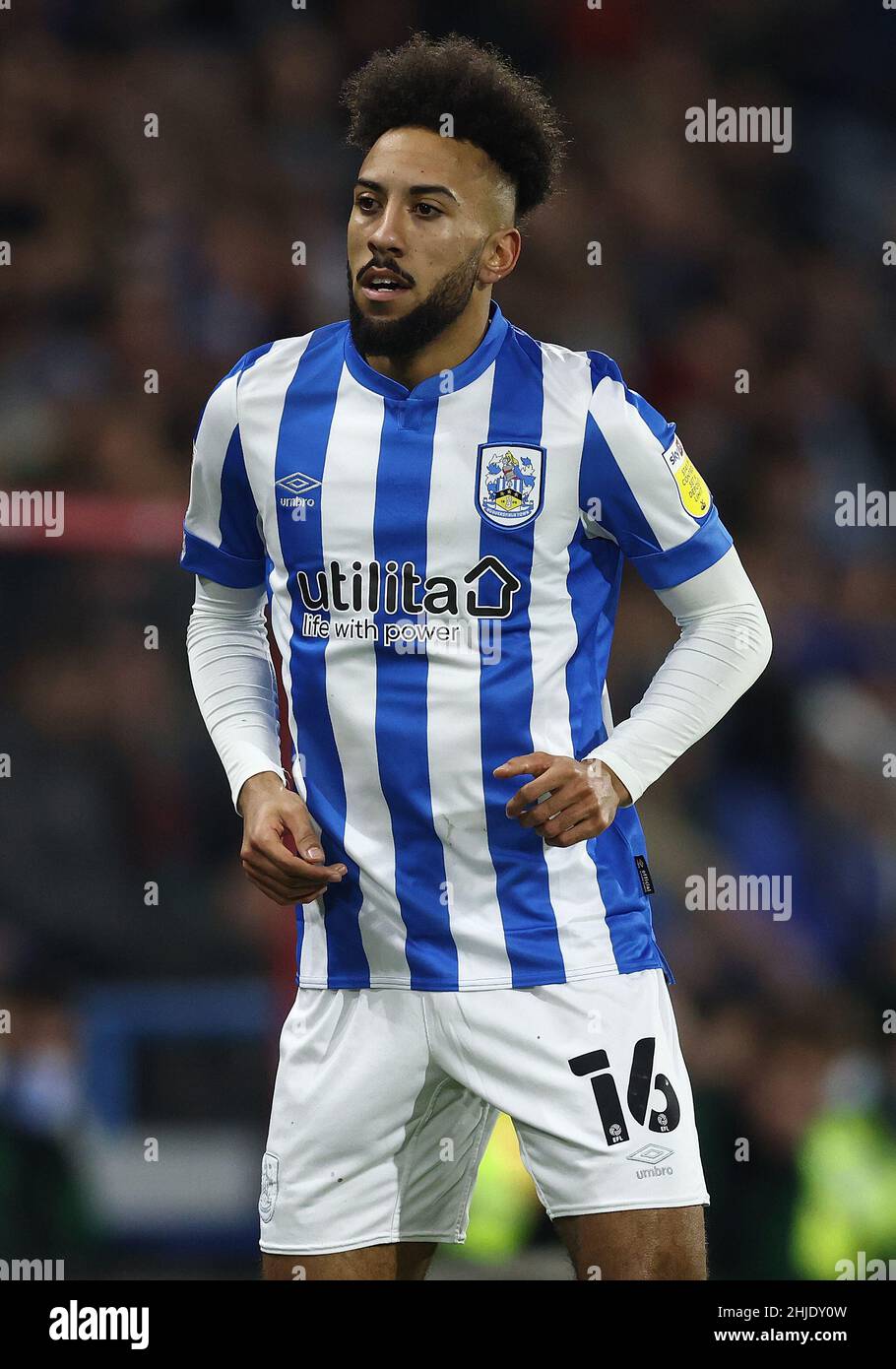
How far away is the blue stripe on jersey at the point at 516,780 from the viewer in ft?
7.18

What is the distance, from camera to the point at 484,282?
2295 millimetres

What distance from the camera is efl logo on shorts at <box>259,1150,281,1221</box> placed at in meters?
2.25

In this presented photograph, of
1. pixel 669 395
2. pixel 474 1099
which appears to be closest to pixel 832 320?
pixel 669 395

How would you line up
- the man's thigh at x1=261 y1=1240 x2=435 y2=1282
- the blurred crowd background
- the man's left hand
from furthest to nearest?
1. the blurred crowd background
2. the man's thigh at x1=261 y1=1240 x2=435 y2=1282
3. the man's left hand

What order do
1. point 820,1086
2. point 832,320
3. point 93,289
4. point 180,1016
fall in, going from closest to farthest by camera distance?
point 180,1016 → point 820,1086 → point 93,289 → point 832,320

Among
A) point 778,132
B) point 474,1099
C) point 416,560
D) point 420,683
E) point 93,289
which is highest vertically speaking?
point 778,132

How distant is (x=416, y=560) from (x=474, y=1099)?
0.71 metres

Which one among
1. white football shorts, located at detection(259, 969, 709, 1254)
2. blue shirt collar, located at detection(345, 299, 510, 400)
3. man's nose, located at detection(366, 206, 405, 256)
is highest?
man's nose, located at detection(366, 206, 405, 256)

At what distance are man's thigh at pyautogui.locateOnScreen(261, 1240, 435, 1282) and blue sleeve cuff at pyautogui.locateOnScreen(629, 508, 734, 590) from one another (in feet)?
3.04

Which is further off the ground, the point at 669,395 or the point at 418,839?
the point at 669,395
